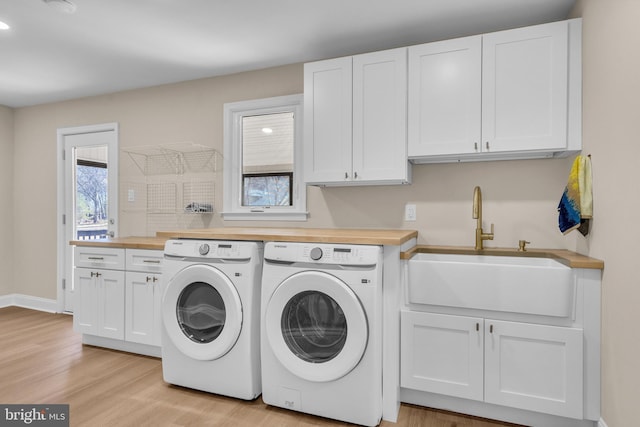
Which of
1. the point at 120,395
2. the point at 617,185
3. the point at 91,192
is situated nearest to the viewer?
the point at 617,185

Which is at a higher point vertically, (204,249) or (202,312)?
(204,249)

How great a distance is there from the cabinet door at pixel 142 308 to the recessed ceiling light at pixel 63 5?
1.84 metres

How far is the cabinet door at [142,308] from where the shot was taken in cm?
279

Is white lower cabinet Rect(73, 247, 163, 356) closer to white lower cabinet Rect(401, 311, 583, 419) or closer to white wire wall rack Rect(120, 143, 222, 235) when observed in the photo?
white wire wall rack Rect(120, 143, 222, 235)

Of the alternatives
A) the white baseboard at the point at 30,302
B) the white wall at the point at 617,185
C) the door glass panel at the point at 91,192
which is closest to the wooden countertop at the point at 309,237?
the white wall at the point at 617,185

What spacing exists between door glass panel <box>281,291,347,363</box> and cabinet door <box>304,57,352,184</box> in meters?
0.97

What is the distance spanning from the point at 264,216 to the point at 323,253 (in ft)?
4.48

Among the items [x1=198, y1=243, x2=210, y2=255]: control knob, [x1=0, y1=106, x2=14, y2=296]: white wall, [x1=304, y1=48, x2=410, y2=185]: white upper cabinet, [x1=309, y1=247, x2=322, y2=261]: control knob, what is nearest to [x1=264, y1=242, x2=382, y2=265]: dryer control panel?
[x1=309, y1=247, x2=322, y2=261]: control knob

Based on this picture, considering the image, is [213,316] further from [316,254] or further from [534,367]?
[534,367]

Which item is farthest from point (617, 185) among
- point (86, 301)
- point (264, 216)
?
point (86, 301)

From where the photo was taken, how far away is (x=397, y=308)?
6.85ft

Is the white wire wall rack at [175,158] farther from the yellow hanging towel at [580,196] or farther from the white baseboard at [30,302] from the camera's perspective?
the yellow hanging towel at [580,196]

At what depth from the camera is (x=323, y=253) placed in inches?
78.4

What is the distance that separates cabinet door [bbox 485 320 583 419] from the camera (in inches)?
72.3
